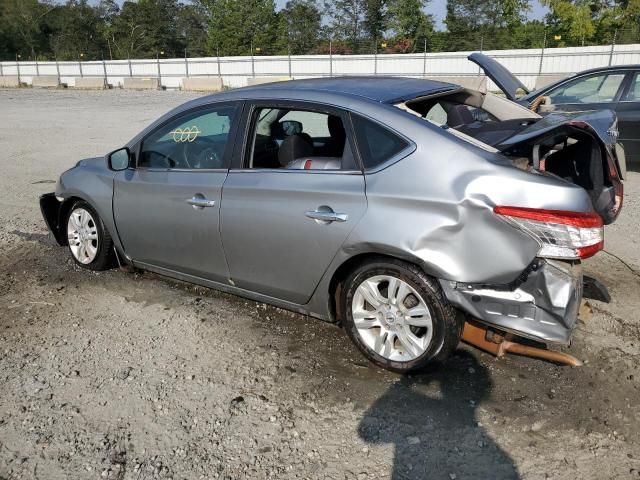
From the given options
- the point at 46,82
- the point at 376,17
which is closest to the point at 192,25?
the point at 376,17

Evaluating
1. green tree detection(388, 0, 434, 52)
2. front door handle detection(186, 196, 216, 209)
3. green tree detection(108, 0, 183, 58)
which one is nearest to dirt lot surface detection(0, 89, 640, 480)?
front door handle detection(186, 196, 216, 209)

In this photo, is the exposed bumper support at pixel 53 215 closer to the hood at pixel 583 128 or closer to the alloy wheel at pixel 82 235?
the alloy wheel at pixel 82 235

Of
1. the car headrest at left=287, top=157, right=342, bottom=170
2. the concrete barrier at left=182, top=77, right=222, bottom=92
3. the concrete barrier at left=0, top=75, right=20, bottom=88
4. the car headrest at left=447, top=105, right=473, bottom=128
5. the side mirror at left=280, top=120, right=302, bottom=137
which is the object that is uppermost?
the car headrest at left=447, top=105, right=473, bottom=128

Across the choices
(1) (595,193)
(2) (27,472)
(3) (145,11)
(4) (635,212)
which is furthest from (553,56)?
(3) (145,11)

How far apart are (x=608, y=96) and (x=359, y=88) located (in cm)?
636

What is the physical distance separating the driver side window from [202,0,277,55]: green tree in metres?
55.0

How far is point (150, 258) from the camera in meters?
4.51

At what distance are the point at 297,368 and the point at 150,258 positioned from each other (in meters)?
1.66

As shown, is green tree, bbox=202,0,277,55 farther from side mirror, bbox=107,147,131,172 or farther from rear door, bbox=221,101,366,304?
rear door, bbox=221,101,366,304

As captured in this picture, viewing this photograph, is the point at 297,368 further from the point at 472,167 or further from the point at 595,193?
the point at 595,193

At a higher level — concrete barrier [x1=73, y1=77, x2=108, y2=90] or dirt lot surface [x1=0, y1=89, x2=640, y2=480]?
dirt lot surface [x1=0, y1=89, x2=640, y2=480]

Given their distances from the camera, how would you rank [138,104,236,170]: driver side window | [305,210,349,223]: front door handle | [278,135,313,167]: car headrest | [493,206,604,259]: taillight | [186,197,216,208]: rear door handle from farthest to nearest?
[138,104,236,170]: driver side window
[186,197,216,208]: rear door handle
[278,135,313,167]: car headrest
[305,210,349,223]: front door handle
[493,206,604,259]: taillight

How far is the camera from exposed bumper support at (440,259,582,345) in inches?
117

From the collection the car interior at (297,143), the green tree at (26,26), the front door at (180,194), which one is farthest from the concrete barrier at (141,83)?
the green tree at (26,26)
